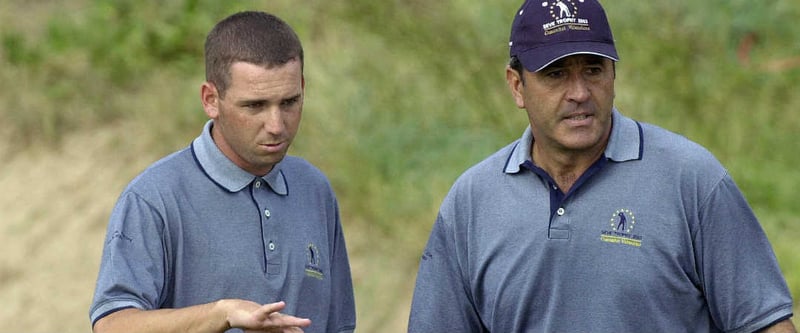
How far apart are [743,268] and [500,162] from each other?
29.1 inches

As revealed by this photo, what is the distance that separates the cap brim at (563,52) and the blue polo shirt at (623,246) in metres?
0.22

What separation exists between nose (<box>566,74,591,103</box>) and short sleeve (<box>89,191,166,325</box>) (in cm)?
113

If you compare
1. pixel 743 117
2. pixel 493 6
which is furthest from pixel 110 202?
pixel 743 117

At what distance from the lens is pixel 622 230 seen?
367 centimetres

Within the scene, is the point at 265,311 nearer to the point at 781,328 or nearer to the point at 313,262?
the point at 313,262

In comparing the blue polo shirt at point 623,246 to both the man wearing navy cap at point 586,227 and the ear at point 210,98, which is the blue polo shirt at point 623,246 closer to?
the man wearing navy cap at point 586,227

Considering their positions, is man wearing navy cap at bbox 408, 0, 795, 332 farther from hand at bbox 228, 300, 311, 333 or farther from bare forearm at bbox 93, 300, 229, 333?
bare forearm at bbox 93, 300, 229, 333

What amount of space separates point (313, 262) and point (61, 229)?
16.6 ft

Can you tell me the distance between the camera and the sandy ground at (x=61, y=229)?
828 centimetres

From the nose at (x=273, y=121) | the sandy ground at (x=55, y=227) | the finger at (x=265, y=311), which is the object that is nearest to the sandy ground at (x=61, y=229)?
the sandy ground at (x=55, y=227)

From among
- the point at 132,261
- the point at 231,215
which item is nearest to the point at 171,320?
the point at 132,261

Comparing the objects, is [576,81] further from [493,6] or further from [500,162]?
[493,6]

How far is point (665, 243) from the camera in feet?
11.9

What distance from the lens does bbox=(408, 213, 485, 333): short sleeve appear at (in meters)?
3.96
